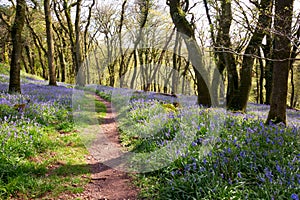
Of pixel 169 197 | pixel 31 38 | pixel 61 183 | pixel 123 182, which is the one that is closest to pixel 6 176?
pixel 61 183

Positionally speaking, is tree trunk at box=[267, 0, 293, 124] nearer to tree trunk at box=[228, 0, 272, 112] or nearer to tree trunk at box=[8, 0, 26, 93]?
tree trunk at box=[228, 0, 272, 112]

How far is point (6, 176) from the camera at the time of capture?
183 inches

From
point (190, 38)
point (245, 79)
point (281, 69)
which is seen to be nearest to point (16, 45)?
point (190, 38)

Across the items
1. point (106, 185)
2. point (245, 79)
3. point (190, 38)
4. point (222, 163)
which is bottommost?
point (106, 185)

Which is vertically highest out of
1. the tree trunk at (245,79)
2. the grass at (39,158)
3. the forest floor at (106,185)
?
the tree trunk at (245,79)

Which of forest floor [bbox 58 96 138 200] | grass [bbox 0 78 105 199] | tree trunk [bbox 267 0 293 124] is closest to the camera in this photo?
grass [bbox 0 78 105 199]

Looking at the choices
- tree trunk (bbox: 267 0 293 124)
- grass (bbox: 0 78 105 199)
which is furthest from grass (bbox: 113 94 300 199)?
grass (bbox: 0 78 105 199)

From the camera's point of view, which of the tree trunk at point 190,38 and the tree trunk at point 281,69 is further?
the tree trunk at point 190,38

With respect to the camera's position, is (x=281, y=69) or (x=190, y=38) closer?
(x=281, y=69)

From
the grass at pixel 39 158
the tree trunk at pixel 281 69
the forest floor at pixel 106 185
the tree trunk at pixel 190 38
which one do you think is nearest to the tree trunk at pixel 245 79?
the tree trunk at pixel 190 38

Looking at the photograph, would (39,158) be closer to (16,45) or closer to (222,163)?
(222,163)

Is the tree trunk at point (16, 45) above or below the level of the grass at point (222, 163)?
above

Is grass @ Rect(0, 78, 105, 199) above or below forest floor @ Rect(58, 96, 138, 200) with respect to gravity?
above

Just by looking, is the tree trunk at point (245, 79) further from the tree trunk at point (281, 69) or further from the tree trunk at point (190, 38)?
the tree trunk at point (281, 69)
